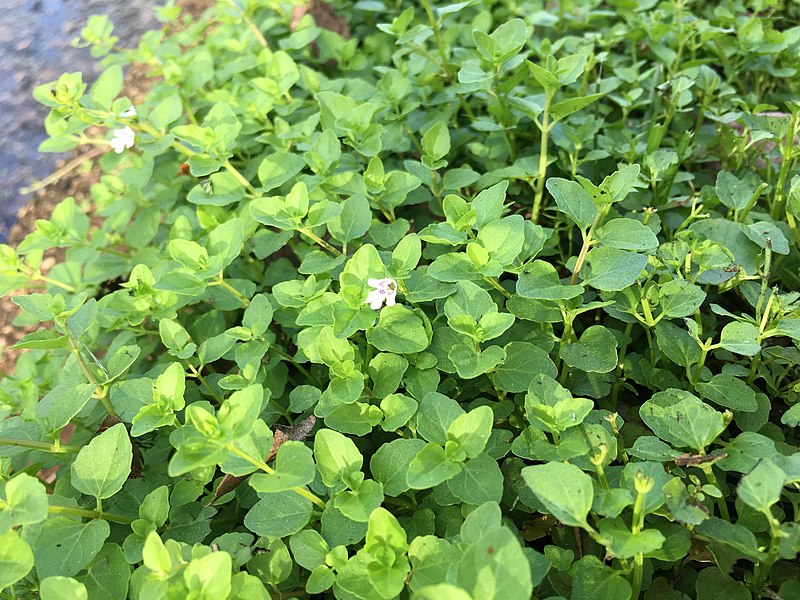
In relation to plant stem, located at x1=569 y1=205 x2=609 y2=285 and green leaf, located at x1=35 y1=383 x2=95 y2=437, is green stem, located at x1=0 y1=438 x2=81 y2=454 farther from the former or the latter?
plant stem, located at x1=569 y1=205 x2=609 y2=285

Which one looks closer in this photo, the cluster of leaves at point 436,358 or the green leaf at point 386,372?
the cluster of leaves at point 436,358

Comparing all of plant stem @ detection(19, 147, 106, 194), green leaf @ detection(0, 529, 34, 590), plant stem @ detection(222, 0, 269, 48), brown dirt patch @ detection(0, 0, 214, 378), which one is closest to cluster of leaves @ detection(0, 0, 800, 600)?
green leaf @ detection(0, 529, 34, 590)

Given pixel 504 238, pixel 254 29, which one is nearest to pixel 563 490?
pixel 504 238

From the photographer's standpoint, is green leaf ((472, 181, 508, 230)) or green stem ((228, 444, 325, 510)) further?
green leaf ((472, 181, 508, 230))

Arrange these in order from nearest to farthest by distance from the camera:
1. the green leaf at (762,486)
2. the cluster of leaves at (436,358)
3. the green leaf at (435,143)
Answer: the green leaf at (762,486), the cluster of leaves at (436,358), the green leaf at (435,143)

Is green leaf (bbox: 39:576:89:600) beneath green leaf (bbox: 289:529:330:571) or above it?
above

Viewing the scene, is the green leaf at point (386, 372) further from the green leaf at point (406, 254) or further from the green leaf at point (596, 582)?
the green leaf at point (596, 582)

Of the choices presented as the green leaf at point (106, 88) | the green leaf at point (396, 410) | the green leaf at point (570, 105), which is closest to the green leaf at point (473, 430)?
the green leaf at point (396, 410)
